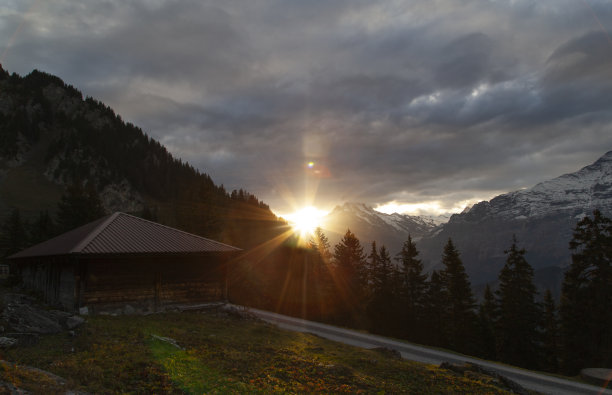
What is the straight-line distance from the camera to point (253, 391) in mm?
10195

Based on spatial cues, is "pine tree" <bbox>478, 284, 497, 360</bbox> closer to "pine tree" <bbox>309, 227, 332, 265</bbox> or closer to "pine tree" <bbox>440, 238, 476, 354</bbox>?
"pine tree" <bbox>440, 238, 476, 354</bbox>

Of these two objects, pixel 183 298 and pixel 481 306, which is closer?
pixel 183 298

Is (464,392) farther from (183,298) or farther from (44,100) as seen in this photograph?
(44,100)

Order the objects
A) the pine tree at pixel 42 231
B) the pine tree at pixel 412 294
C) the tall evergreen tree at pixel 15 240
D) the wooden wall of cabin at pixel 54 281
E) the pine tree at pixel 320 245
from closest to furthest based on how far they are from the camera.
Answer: the wooden wall of cabin at pixel 54 281 < the pine tree at pixel 412 294 < the tall evergreen tree at pixel 15 240 < the pine tree at pixel 42 231 < the pine tree at pixel 320 245

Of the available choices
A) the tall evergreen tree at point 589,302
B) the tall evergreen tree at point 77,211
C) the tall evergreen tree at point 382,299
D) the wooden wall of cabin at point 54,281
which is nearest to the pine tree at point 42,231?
the tall evergreen tree at point 77,211

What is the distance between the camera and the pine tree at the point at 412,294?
46.2m

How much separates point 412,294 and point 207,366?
134 ft

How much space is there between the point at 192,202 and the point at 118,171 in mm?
96813

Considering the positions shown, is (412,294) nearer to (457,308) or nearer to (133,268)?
(457,308)

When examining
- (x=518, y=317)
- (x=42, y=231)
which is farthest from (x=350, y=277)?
(x=42, y=231)

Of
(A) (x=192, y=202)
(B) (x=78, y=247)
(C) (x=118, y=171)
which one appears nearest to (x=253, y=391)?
(B) (x=78, y=247)

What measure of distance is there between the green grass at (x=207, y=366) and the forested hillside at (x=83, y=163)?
60.2m

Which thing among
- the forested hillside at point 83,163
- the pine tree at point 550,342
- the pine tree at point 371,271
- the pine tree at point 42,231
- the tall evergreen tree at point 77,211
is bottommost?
the pine tree at point 550,342

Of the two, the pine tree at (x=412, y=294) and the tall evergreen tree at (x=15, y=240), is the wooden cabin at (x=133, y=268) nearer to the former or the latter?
the pine tree at (x=412, y=294)
